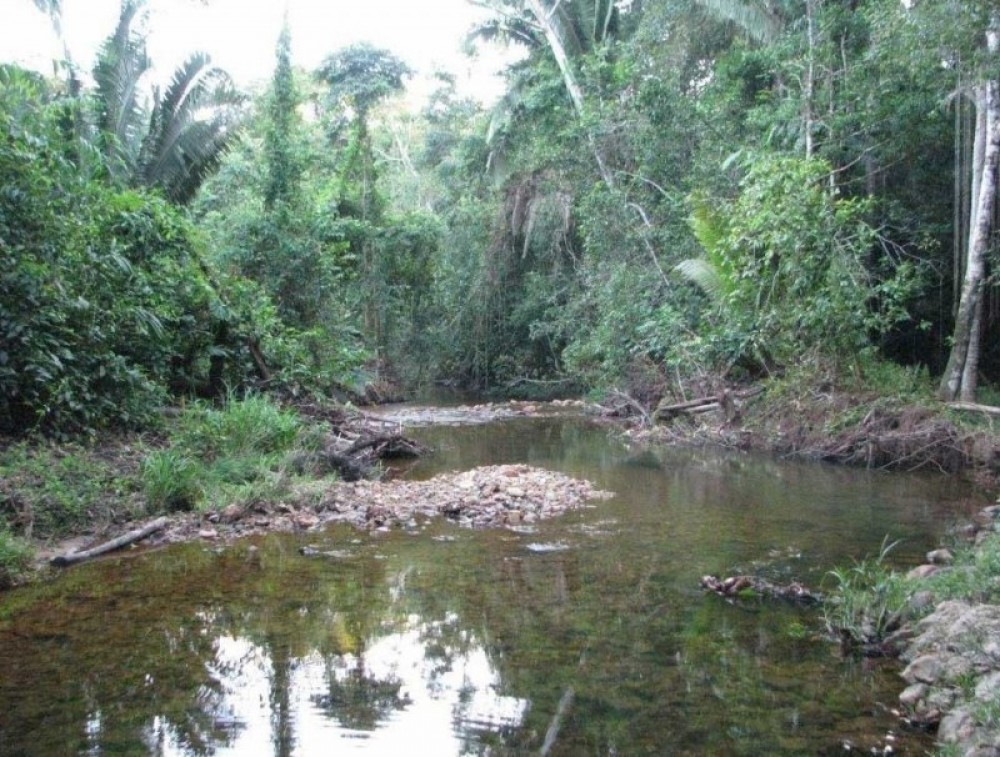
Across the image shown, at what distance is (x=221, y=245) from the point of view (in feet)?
51.9

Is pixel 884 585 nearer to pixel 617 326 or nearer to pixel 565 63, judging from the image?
pixel 617 326

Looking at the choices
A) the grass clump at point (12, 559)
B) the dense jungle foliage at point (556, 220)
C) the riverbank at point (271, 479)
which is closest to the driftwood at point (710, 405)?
the dense jungle foliage at point (556, 220)

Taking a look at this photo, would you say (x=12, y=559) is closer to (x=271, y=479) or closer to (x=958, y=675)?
(x=271, y=479)

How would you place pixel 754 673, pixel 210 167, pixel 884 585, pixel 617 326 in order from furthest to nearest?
pixel 617 326 < pixel 210 167 < pixel 884 585 < pixel 754 673

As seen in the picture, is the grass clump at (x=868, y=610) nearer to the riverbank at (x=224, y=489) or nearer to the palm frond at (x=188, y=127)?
the riverbank at (x=224, y=489)

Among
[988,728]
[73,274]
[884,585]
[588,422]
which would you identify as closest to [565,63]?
[588,422]

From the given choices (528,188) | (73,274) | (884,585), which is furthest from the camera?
(528,188)

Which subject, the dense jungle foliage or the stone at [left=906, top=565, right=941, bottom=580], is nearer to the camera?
the stone at [left=906, top=565, right=941, bottom=580]

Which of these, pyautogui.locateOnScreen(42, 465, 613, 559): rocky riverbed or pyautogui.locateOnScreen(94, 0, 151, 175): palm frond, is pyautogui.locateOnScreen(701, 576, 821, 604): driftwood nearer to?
pyautogui.locateOnScreen(42, 465, 613, 559): rocky riverbed

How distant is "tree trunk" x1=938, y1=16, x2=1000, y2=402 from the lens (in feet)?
37.6

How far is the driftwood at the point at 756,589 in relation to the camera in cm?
520

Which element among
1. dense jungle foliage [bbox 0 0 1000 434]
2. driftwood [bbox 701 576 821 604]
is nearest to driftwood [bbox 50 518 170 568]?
dense jungle foliage [bbox 0 0 1000 434]

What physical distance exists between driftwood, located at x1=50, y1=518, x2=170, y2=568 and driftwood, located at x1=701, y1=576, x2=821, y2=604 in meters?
4.19

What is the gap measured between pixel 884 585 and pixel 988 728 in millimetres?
1654
